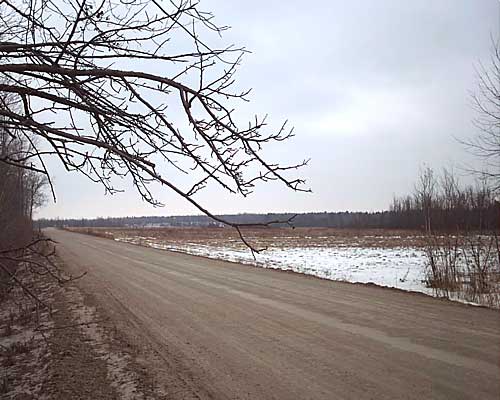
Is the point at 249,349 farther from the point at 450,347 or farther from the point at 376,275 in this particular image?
the point at 376,275

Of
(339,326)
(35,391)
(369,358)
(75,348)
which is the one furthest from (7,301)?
(369,358)

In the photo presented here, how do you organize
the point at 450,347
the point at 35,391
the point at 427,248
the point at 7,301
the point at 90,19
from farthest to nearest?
the point at 427,248
the point at 7,301
the point at 450,347
the point at 35,391
the point at 90,19

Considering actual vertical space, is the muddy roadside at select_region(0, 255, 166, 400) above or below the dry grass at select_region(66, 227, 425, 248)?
below

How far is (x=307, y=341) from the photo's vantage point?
764cm

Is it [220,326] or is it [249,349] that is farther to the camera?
[220,326]

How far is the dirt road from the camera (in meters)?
5.56

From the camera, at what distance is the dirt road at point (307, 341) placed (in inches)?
219

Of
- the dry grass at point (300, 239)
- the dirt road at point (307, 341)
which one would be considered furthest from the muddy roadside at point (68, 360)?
the dry grass at point (300, 239)

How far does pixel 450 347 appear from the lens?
23.6ft

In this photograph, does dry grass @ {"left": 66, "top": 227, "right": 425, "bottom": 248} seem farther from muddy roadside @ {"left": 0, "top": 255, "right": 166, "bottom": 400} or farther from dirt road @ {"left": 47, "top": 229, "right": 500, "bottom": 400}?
muddy roadside @ {"left": 0, "top": 255, "right": 166, "bottom": 400}

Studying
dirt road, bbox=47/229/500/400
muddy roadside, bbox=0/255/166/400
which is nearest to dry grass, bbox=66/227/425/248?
dirt road, bbox=47/229/500/400

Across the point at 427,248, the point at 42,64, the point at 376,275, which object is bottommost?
the point at 376,275

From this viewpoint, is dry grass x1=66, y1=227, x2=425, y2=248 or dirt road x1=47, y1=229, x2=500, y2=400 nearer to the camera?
dirt road x1=47, y1=229, x2=500, y2=400

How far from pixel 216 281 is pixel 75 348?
8.14m
